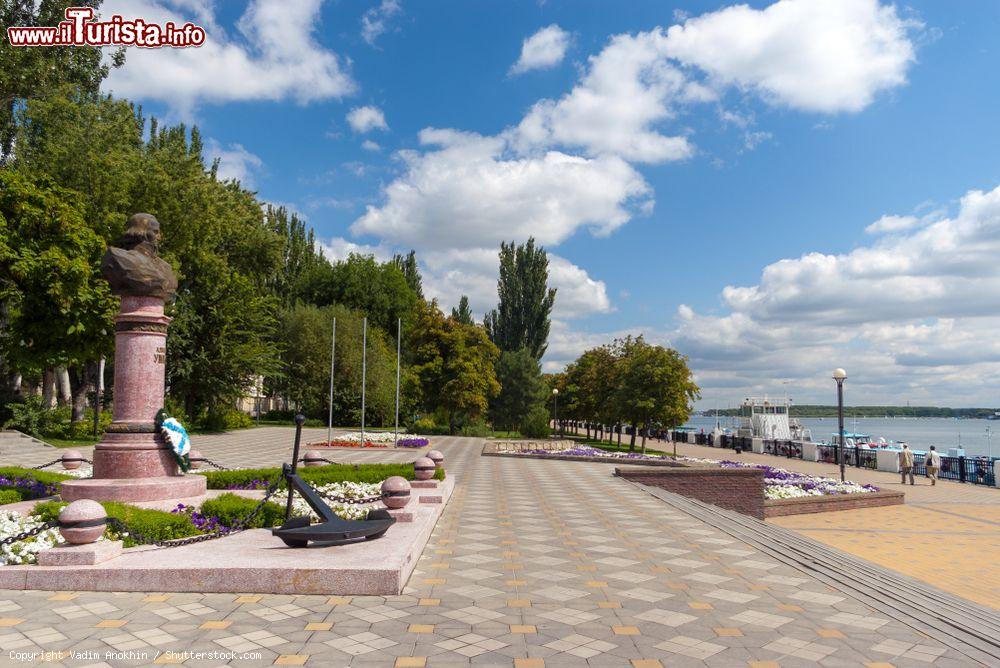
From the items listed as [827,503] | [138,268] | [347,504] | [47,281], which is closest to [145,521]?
[347,504]

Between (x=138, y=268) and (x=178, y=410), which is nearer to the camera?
(x=138, y=268)

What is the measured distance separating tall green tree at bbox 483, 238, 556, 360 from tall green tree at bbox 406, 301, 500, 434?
13.0 meters

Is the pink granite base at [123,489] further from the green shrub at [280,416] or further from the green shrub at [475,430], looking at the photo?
the green shrub at [280,416]

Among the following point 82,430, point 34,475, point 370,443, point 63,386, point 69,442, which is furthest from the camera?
point 63,386

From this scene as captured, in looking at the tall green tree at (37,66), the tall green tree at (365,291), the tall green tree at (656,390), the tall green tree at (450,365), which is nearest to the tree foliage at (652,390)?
the tall green tree at (656,390)

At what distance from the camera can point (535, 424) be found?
4781 centimetres

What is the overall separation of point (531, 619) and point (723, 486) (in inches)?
438

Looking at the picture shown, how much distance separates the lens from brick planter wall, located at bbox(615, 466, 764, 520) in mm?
15195

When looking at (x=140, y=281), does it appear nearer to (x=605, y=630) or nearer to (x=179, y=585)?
(x=179, y=585)

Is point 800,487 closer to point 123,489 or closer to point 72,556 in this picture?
point 123,489

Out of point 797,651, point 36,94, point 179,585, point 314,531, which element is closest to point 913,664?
point 797,651

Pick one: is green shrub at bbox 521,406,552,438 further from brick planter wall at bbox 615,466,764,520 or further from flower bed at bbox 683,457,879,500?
brick planter wall at bbox 615,466,764,520

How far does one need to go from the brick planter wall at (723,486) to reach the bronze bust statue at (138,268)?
12.0 meters

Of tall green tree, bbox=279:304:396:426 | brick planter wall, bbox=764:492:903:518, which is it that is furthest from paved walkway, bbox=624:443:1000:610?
tall green tree, bbox=279:304:396:426
